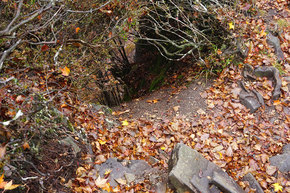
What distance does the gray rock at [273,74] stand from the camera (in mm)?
5215

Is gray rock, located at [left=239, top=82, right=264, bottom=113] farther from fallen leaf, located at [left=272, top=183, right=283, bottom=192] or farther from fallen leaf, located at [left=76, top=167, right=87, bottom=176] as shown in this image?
fallen leaf, located at [left=76, top=167, right=87, bottom=176]

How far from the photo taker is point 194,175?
3404 mm

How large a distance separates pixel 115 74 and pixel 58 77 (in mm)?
4811

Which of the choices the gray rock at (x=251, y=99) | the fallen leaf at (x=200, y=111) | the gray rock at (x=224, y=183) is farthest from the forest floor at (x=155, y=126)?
the gray rock at (x=224, y=183)

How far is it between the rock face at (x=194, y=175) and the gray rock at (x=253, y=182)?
→ 357mm

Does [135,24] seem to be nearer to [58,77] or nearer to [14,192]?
[58,77]

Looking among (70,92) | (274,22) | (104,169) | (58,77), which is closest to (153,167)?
(104,169)

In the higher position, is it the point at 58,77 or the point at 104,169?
the point at 58,77

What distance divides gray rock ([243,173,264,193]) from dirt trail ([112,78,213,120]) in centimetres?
161

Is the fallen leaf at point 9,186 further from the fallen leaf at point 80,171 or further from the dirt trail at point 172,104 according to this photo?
the dirt trail at point 172,104

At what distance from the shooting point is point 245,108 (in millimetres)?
5039

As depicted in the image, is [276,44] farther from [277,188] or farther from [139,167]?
[139,167]

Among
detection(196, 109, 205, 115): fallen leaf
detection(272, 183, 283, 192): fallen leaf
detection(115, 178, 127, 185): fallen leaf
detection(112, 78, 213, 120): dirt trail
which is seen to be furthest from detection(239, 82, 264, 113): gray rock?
detection(115, 178, 127, 185): fallen leaf

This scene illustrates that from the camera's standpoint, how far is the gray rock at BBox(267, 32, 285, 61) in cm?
589
